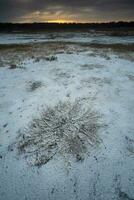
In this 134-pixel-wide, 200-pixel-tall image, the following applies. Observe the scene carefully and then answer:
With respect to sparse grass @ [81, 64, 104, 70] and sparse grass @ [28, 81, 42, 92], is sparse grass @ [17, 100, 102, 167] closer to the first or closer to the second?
sparse grass @ [28, 81, 42, 92]

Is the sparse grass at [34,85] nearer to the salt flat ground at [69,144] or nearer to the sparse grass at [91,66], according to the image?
the salt flat ground at [69,144]

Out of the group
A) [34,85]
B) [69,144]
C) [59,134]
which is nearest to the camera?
[69,144]

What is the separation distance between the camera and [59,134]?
5.61 meters

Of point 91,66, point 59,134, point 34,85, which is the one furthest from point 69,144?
point 91,66

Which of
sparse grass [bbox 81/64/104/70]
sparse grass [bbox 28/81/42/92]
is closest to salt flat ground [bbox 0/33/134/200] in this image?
sparse grass [bbox 28/81/42/92]

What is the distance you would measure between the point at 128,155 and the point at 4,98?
485 centimetres

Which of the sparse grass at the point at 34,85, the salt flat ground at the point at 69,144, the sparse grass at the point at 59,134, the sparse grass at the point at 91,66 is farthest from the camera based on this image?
the sparse grass at the point at 91,66

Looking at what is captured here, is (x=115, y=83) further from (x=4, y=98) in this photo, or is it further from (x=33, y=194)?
(x=33, y=194)

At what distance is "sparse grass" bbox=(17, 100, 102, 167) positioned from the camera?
202 inches

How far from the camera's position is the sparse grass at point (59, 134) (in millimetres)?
5137

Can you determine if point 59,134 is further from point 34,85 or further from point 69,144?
point 34,85

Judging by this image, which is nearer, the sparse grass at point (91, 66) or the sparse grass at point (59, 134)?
the sparse grass at point (59, 134)

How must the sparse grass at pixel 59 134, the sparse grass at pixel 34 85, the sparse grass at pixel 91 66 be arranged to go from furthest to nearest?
1. the sparse grass at pixel 91 66
2. the sparse grass at pixel 34 85
3. the sparse grass at pixel 59 134

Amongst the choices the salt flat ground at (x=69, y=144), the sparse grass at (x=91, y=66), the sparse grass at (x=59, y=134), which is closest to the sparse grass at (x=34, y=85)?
the salt flat ground at (x=69, y=144)
